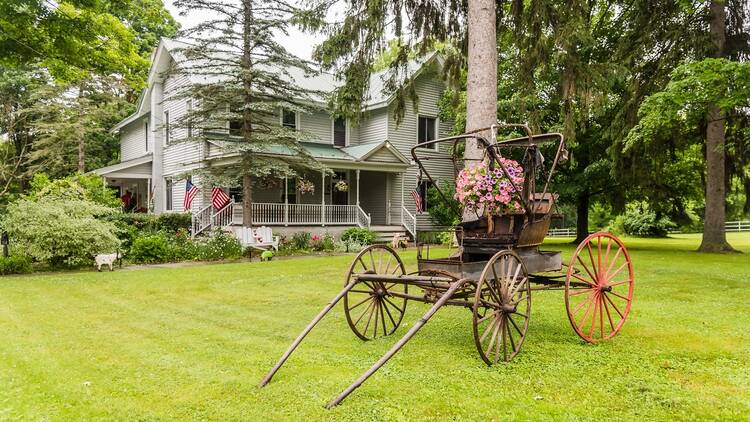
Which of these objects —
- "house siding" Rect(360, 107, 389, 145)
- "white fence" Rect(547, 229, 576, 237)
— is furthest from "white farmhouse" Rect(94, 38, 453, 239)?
"white fence" Rect(547, 229, 576, 237)

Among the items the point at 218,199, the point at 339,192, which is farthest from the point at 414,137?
the point at 218,199

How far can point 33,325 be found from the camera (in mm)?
7305

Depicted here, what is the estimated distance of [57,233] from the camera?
13391 millimetres

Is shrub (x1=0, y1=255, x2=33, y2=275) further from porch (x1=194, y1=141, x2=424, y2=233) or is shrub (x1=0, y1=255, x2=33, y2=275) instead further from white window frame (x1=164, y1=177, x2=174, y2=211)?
white window frame (x1=164, y1=177, x2=174, y2=211)

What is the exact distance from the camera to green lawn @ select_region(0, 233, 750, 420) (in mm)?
4145

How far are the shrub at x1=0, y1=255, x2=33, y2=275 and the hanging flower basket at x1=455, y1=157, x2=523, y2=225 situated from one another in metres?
12.0

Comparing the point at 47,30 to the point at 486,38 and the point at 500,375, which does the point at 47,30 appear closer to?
the point at 486,38

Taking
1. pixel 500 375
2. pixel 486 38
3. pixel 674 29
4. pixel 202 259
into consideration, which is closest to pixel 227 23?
pixel 202 259

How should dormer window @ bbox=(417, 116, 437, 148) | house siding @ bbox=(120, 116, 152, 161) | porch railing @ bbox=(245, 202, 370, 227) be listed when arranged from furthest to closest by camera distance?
house siding @ bbox=(120, 116, 152, 161) < dormer window @ bbox=(417, 116, 437, 148) < porch railing @ bbox=(245, 202, 370, 227)

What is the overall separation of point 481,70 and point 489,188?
164 inches

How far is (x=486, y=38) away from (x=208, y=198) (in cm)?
1513

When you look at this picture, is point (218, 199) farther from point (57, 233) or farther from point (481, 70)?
point (481, 70)

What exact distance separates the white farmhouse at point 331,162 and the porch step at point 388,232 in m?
0.05

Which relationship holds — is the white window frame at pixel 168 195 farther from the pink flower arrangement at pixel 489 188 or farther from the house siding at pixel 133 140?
the pink flower arrangement at pixel 489 188
